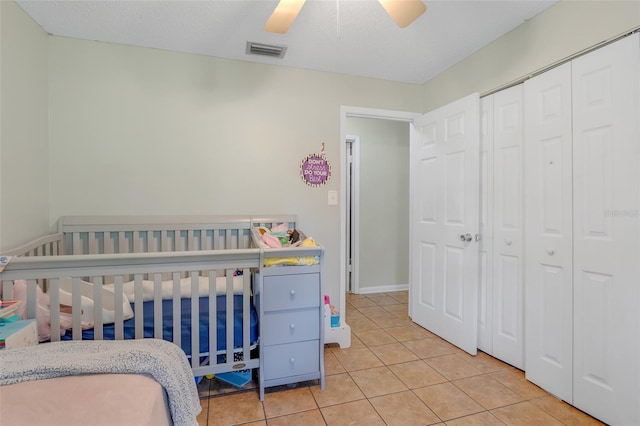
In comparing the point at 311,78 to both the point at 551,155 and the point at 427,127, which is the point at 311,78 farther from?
the point at 551,155

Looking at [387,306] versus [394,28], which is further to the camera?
[387,306]

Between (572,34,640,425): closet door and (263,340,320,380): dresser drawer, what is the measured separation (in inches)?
57.4

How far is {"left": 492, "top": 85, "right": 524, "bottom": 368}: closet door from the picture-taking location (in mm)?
2043

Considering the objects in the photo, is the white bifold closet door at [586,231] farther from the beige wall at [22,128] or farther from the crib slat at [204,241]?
the beige wall at [22,128]

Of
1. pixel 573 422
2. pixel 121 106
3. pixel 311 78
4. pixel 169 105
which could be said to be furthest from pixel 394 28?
pixel 573 422

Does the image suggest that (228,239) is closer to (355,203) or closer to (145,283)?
(145,283)

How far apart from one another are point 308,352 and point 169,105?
208 centimetres

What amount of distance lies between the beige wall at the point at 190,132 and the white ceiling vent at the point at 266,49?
18 centimetres

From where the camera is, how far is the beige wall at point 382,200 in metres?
3.79

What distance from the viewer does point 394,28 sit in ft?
6.63

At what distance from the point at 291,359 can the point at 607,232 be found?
1.82 metres

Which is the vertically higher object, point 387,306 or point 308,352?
point 308,352

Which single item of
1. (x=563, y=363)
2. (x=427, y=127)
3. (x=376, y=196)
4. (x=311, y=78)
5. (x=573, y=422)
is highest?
(x=311, y=78)

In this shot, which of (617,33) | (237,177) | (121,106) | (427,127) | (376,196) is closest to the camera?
(617,33)
